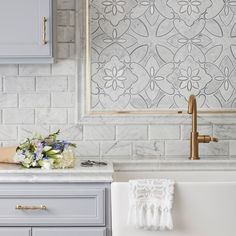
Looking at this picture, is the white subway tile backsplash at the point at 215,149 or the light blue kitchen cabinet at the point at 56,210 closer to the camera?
the light blue kitchen cabinet at the point at 56,210

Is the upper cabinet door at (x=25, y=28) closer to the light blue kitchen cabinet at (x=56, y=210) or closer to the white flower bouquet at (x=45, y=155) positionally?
the white flower bouquet at (x=45, y=155)

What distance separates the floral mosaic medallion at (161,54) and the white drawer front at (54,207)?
0.71 m

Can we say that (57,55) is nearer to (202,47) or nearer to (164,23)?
(164,23)

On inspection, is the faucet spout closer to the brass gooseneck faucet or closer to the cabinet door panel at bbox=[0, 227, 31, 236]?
the brass gooseneck faucet

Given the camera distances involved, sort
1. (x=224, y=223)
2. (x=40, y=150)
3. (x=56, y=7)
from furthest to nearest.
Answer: (x=56, y=7) → (x=40, y=150) → (x=224, y=223)

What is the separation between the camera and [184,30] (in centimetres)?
282

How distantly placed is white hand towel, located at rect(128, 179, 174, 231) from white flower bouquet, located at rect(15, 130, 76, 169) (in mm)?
479

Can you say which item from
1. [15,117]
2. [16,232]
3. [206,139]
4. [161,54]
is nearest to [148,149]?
[206,139]

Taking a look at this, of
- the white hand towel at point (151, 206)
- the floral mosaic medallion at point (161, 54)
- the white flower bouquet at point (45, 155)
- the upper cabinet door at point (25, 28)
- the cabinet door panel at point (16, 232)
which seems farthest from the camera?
the floral mosaic medallion at point (161, 54)

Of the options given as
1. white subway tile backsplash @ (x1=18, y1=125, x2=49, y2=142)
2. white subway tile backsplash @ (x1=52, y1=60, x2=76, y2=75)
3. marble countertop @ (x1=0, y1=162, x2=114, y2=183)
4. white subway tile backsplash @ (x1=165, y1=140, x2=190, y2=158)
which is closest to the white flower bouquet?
marble countertop @ (x1=0, y1=162, x2=114, y2=183)

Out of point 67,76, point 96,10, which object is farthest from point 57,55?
point 96,10

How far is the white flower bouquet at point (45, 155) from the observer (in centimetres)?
237

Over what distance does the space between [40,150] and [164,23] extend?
1021 mm

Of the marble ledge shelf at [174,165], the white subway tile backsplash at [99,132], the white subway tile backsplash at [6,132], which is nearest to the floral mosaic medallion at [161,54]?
the white subway tile backsplash at [99,132]
